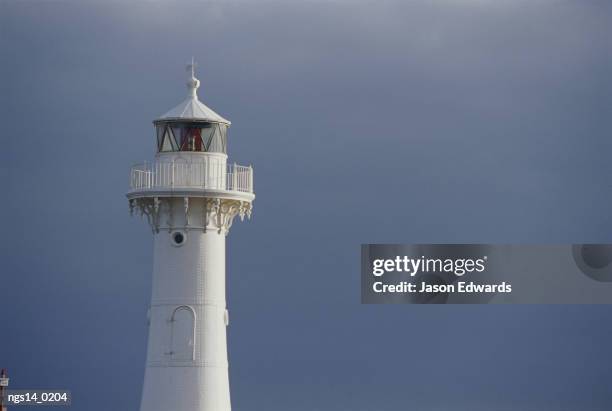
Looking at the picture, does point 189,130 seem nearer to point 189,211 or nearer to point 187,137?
point 187,137

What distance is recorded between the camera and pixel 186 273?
43656 millimetres

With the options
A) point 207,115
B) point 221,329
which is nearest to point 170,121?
point 207,115

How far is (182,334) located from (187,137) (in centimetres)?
414

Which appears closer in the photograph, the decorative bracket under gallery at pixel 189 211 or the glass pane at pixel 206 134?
the decorative bracket under gallery at pixel 189 211

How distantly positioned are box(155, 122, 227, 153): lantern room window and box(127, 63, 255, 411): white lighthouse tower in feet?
0.33

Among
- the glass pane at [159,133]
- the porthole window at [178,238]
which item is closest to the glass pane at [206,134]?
the glass pane at [159,133]

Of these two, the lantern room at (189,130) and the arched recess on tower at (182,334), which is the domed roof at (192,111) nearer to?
the lantern room at (189,130)

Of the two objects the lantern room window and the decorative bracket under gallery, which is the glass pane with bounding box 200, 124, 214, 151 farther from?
the decorative bracket under gallery

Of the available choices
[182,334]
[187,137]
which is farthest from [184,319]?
[187,137]

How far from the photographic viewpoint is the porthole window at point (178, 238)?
143 feet

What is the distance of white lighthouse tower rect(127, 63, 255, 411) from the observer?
43.5 meters

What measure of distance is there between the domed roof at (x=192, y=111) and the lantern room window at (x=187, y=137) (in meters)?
0.17

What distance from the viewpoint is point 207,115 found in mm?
44250

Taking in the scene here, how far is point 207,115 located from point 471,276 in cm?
686
